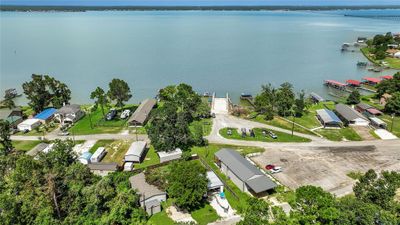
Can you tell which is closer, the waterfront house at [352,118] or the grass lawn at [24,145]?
the grass lawn at [24,145]

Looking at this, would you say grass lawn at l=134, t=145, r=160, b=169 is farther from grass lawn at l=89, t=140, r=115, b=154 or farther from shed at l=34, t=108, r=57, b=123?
shed at l=34, t=108, r=57, b=123

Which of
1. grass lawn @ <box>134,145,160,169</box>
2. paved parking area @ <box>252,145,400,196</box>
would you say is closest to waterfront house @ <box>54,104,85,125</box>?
grass lawn @ <box>134,145,160,169</box>

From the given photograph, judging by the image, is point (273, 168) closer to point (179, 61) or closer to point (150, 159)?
point (150, 159)

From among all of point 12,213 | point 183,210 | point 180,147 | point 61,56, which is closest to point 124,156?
point 180,147

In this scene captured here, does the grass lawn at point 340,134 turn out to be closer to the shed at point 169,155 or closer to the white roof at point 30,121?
the shed at point 169,155

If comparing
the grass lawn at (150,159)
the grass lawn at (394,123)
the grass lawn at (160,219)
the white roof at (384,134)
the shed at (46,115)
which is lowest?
the grass lawn at (394,123)

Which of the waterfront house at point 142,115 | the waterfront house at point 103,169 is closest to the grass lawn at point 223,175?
the waterfront house at point 103,169
